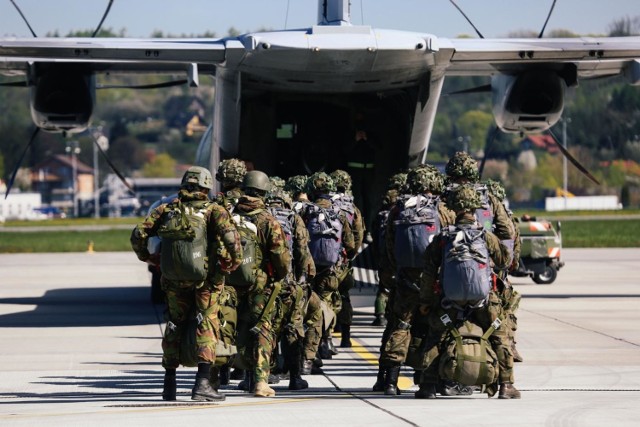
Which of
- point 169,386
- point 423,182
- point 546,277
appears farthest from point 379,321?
point 546,277

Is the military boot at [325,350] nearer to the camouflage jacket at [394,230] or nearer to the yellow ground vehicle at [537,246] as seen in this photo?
the camouflage jacket at [394,230]

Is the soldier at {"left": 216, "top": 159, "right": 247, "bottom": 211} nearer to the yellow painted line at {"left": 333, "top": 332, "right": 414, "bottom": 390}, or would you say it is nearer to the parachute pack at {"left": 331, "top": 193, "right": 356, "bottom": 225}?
the yellow painted line at {"left": 333, "top": 332, "right": 414, "bottom": 390}

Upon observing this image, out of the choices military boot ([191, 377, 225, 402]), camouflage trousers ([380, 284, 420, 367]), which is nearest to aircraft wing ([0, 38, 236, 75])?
camouflage trousers ([380, 284, 420, 367])

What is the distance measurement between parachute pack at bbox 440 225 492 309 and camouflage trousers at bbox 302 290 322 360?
2047mm

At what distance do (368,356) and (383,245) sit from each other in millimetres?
1162

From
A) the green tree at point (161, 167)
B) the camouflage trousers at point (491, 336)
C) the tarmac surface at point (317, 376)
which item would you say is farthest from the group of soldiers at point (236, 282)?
the green tree at point (161, 167)

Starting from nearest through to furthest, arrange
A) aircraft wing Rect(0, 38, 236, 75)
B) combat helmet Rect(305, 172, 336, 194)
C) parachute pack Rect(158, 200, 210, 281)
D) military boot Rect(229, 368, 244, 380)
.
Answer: parachute pack Rect(158, 200, 210, 281) < military boot Rect(229, 368, 244, 380) < combat helmet Rect(305, 172, 336, 194) < aircraft wing Rect(0, 38, 236, 75)

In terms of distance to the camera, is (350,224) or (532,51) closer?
(350,224)

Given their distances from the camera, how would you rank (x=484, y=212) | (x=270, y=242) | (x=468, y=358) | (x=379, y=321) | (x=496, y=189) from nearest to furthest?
1. (x=468, y=358)
2. (x=270, y=242)
3. (x=484, y=212)
4. (x=496, y=189)
5. (x=379, y=321)

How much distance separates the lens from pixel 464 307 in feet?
32.5

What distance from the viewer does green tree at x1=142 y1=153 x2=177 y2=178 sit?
308 ft

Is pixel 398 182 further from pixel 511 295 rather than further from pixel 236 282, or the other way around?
pixel 236 282

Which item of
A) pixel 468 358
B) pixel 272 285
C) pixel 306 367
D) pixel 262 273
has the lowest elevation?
pixel 306 367

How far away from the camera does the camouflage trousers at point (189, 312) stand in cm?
973
